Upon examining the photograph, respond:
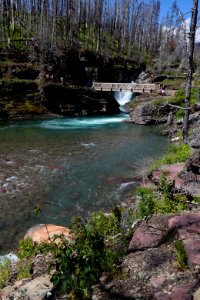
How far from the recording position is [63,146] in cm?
2242

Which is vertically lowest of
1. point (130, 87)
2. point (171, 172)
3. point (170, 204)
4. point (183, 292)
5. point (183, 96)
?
point (171, 172)

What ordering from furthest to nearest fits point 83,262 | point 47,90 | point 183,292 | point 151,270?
point 47,90
point 151,270
point 83,262
point 183,292

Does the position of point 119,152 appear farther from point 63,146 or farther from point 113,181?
point 113,181

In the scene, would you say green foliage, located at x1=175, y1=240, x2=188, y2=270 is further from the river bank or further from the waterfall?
the waterfall

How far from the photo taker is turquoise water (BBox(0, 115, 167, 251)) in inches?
444

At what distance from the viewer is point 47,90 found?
40.0 metres

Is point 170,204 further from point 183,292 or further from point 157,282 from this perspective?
point 183,292

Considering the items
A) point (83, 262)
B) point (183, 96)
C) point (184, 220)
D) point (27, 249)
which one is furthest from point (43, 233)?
point (183, 96)

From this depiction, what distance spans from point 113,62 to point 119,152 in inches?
1958

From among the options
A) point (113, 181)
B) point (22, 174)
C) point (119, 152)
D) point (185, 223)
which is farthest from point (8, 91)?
point (185, 223)

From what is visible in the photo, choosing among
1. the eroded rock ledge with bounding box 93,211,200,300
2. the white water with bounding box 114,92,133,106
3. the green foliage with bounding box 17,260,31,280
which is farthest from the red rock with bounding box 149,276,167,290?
the white water with bounding box 114,92,133,106

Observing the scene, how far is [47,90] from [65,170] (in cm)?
2565

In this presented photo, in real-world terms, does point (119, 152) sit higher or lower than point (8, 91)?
lower

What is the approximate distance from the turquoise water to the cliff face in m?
9.42
